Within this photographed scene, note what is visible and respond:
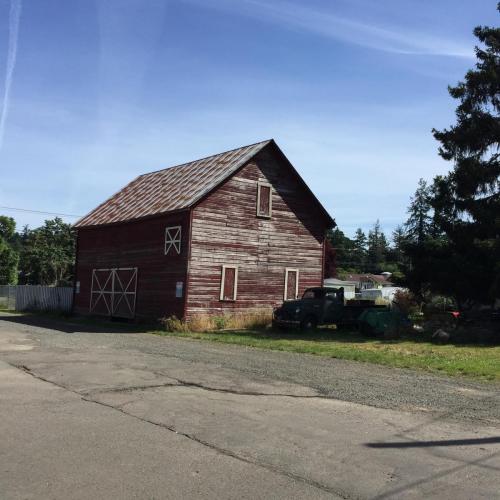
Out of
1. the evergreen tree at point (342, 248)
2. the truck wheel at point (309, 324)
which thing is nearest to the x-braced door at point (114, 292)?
the truck wheel at point (309, 324)

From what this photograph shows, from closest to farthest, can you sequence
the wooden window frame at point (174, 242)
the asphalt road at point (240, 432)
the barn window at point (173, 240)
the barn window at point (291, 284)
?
the asphalt road at point (240, 432) → the wooden window frame at point (174, 242) → the barn window at point (173, 240) → the barn window at point (291, 284)

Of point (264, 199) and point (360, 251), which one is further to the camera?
point (360, 251)

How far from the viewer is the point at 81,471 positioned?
530cm

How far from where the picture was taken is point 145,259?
87.9 ft

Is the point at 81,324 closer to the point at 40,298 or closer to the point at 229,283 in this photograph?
the point at 229,283

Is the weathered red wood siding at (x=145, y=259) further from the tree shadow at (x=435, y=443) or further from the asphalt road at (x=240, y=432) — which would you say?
the tree shadow at (x=435, y=443)

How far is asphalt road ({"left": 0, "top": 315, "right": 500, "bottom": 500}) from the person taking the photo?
5078 millimetres

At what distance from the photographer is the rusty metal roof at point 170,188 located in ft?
84.5

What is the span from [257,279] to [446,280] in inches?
327

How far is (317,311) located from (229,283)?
14.9 ft

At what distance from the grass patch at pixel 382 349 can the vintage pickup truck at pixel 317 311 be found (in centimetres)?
56

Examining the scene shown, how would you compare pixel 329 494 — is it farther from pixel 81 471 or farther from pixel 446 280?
pixel 446 280

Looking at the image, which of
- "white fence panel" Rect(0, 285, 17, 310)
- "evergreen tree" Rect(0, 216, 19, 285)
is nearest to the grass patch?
"white fence panel" Rect(0, 285, 17, 310)

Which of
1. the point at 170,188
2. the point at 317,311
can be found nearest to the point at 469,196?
the point at 317,311
